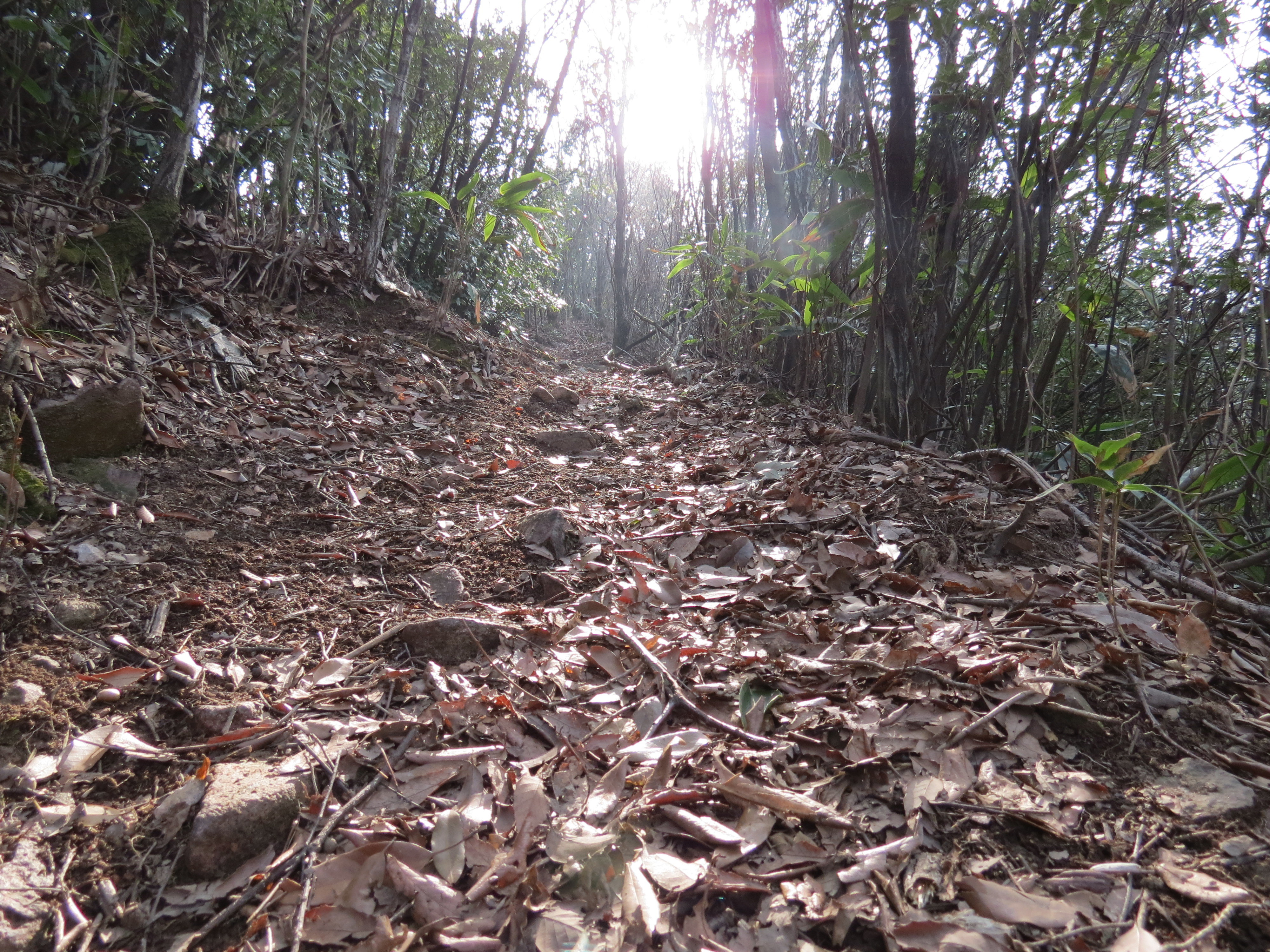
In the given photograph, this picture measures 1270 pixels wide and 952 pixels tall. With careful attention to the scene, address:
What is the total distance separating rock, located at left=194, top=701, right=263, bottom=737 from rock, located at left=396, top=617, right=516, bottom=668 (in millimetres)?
338

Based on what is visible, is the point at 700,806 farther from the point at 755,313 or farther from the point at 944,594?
the point at 755,313

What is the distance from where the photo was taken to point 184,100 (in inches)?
116

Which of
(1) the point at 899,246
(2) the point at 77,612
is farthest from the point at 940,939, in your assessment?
(1) the point at 899,246

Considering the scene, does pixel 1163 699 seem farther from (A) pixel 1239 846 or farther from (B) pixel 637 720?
(B) pixel 637 720

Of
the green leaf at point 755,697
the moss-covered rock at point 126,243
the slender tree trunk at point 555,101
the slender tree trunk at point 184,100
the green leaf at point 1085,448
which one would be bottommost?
the green leaf at point 755,697

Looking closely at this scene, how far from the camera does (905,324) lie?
2.51 meters

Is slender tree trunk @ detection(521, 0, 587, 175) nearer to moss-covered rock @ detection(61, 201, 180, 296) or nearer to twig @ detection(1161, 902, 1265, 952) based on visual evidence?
moss-covered rock @ detection(61, 201, 180, 296)

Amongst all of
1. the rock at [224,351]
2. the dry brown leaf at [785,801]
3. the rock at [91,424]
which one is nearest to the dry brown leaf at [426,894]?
the dry brown leaf at [785,801]

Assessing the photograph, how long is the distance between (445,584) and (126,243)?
8.46 feet

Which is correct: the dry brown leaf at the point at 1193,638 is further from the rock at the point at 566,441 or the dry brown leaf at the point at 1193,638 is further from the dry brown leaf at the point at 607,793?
the rock at the point at 566,441

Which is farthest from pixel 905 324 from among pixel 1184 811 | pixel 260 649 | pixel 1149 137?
pixel 260 649

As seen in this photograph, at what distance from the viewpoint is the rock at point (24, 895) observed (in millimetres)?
775

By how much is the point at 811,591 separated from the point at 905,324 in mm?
1496

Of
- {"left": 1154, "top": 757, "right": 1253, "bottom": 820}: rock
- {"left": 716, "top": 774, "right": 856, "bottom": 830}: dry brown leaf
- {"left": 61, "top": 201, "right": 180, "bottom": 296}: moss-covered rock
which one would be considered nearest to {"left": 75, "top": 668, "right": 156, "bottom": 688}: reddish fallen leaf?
{"left": 716, "top": 774, "right": 856, "bottom": 830}: dry brown leaf
